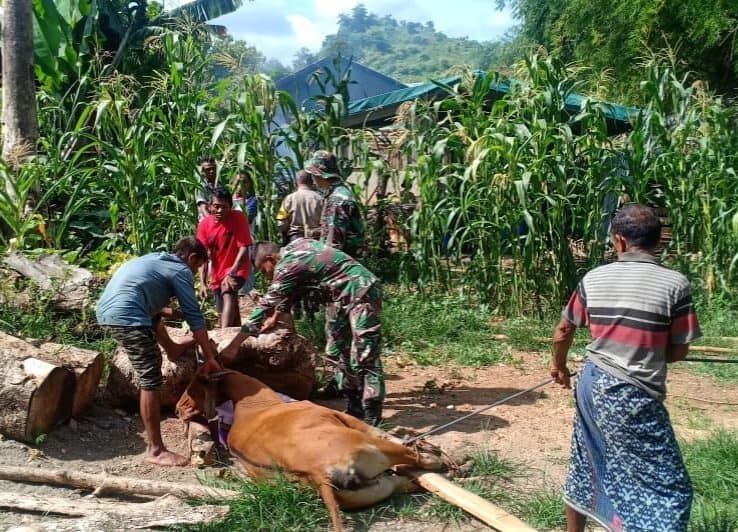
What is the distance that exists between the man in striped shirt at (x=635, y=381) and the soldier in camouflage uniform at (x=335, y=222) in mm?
2566

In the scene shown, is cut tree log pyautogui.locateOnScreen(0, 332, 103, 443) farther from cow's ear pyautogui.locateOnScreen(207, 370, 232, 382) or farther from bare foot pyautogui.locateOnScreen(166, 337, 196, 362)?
cow's ear pyautogui.locateOnScreen(207, 370, 232, 382)

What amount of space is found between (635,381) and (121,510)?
8.44ft

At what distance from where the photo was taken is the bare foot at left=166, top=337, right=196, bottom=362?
212 inches

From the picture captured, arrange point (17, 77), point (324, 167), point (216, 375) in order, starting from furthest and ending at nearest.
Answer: point (17, 77) → point (324, 167) → point (216, 375)

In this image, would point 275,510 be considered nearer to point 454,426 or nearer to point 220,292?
point 454,426

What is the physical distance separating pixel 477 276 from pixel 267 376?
3.61 m

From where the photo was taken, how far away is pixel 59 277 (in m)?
6.48

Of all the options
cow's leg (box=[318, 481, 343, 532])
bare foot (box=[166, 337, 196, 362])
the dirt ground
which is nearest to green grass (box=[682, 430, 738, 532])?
the dirt ground

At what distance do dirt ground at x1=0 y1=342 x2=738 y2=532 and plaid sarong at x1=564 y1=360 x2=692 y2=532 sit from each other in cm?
90

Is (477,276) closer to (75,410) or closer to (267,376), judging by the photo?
(267,376)

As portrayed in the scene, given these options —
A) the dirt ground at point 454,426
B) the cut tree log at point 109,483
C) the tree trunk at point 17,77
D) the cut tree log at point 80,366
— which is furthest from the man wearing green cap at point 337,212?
the tree trunk at point 17,77

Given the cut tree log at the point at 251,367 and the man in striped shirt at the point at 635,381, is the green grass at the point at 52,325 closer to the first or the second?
the cut tree log at the point at 251,367

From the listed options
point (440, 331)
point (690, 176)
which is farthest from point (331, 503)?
point (690, 176)

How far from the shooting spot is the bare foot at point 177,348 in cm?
539
